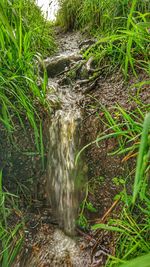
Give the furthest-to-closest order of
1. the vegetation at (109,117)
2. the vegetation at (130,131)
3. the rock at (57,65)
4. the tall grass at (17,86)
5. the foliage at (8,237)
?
the rock at (57,65) < the tall grass at (17,86) < the foliage at (8,237) < the vegetation at (109,117) < the vegetation at (130,131)

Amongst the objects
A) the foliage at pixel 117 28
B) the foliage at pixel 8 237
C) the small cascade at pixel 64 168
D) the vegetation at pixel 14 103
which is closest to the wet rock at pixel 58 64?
the foliage at pixel 117 28

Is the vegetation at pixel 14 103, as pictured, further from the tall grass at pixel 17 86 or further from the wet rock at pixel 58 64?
the wet rock at pixel 58 64

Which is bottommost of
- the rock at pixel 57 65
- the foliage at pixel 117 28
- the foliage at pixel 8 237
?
the foliage at pixel 8 237

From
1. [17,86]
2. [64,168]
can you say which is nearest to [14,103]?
[17,86]

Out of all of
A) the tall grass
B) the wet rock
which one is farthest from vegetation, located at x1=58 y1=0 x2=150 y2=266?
the tall grass

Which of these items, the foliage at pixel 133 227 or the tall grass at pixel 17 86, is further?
the tall grass at pixel 17 86

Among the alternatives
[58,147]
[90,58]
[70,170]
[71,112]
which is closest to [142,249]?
[70,170]

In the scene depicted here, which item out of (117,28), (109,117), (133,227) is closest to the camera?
(133,227)

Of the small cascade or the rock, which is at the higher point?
the rock

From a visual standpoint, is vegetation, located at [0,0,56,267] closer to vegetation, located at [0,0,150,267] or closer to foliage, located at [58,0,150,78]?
vegetation, located at [0,0,150,267]

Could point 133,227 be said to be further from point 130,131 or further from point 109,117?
point 109,117

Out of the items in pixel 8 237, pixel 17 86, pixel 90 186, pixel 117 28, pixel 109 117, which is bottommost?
pixel 8 237

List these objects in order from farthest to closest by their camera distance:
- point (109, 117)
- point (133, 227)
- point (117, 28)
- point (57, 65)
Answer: point (57, 65), point (117, 28), point (109, 117), point (133, 227)

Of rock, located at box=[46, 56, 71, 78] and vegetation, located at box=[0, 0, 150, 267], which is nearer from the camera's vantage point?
vegetation, located at box=[0, 0, 150, 267]
